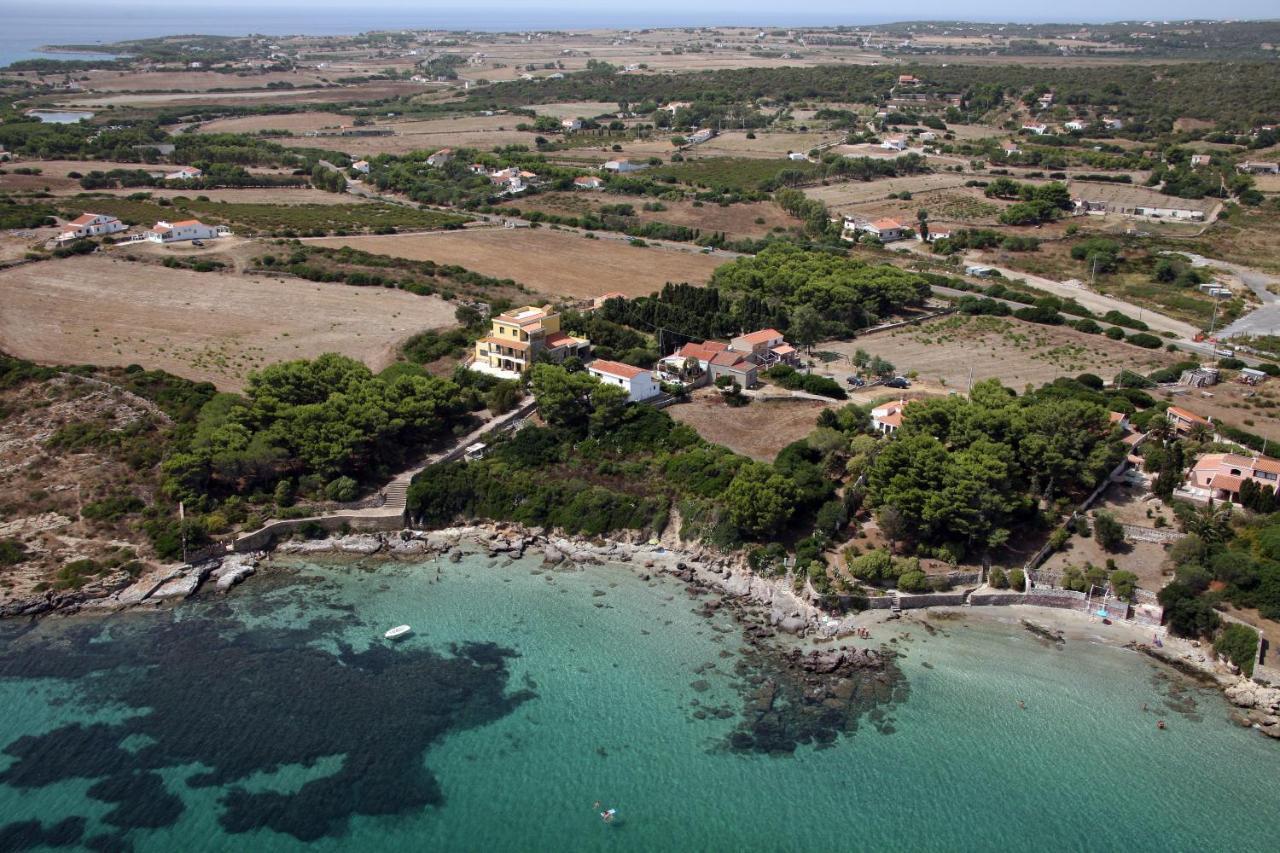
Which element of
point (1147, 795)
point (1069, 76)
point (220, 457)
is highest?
point (1069, 76)

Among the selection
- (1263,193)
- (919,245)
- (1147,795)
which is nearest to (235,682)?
(1147,795)

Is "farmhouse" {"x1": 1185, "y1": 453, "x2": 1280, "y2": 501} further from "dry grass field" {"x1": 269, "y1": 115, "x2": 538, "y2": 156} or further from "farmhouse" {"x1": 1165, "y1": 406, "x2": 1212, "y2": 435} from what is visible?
"dry grass field" {"x1": 269, "y1": 115, "x2": 538, "y2": 156}

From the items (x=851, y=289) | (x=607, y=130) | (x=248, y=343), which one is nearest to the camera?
(x=248, y=343)

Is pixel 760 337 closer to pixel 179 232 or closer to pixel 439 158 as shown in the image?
pixel 179 232

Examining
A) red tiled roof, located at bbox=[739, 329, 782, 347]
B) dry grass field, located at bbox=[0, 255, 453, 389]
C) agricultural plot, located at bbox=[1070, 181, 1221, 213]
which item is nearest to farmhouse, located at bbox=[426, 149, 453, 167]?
dry grass field, located at bbox=[0, 255, 453, 389]

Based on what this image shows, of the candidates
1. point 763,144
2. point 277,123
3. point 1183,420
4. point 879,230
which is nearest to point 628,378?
point 1183,420

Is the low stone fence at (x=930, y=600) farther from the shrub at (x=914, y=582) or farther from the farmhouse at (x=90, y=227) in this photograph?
the farmhouse at (x=90, y=227)

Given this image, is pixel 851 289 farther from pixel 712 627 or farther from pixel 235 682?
pixel 235 682

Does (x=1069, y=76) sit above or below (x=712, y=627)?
above

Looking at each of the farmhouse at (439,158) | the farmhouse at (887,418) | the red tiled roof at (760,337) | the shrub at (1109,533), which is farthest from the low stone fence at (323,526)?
the farmhouse at (439,158)
